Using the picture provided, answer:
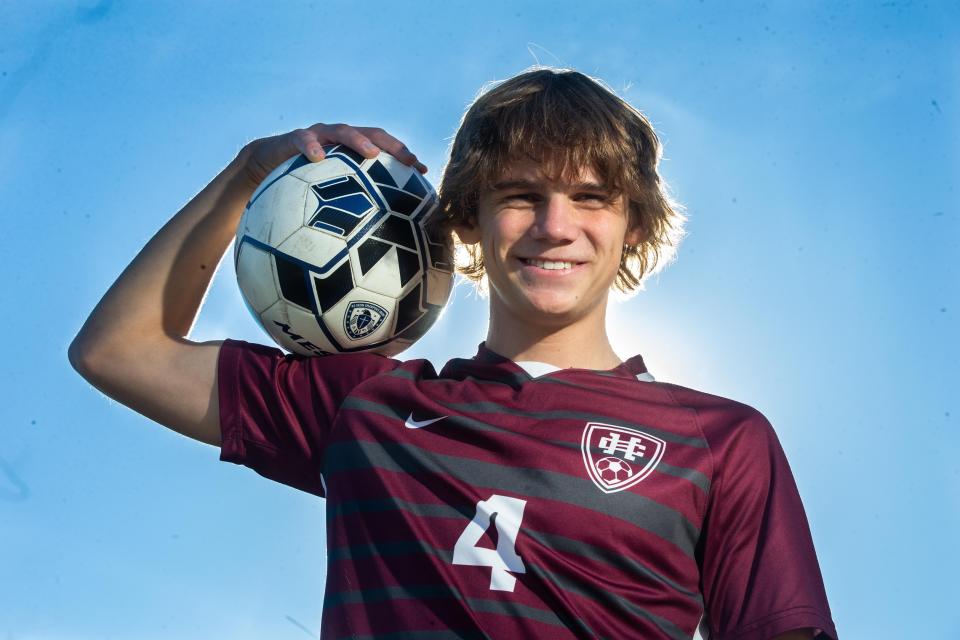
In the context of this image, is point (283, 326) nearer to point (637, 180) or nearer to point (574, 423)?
point (574, 423)

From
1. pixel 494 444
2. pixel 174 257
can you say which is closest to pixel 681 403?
pixel 494 444

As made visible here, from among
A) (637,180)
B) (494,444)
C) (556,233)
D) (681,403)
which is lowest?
(494,444)

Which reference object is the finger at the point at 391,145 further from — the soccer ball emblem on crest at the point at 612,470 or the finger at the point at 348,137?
the soccer ball emblem on crest at the point at 612,470

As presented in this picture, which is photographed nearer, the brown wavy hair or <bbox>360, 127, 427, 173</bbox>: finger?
the brown wavy hair

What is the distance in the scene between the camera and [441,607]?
286 centimetres

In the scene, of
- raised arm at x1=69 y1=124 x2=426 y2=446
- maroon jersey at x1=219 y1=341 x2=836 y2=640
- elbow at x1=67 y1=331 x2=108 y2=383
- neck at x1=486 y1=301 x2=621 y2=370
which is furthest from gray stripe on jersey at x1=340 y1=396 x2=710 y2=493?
elbow at x1=67 y1=331 x2=108 y2=383

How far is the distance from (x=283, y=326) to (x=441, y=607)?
3.73 feet

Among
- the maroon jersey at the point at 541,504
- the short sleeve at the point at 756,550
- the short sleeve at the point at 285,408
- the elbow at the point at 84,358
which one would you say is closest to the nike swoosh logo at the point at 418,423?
the maroon jersey at the point at 541,504

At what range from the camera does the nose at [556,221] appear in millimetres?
3209

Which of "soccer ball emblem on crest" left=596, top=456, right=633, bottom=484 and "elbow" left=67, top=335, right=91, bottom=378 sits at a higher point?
"soccer ball emblem on crest" left=596, top=456, right=633, bottom=484

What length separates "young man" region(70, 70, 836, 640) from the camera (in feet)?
9.37

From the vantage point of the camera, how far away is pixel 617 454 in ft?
9.95

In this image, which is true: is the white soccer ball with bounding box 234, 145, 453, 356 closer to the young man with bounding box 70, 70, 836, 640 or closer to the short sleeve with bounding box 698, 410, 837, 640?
the young man with bounding box 70, 70, 836, 640

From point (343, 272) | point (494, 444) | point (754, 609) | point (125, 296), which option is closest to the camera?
point (754, 609)
